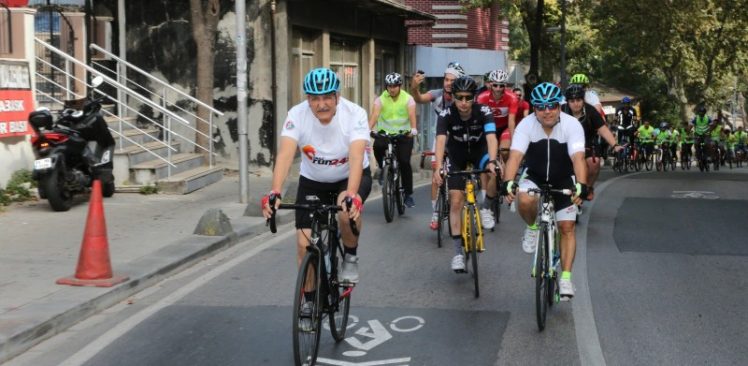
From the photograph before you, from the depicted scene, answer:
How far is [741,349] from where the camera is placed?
23.1 ft

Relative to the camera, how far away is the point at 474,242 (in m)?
8.84

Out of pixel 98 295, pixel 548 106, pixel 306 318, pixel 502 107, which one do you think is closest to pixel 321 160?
pixel 306 318

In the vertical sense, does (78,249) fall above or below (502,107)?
below

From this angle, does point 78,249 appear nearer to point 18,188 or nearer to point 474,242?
point 18,188

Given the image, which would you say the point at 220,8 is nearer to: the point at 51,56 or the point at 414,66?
the point at 51,56

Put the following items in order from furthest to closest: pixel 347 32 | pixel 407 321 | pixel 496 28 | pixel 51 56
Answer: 1. pixel 496 28
2. pixel 347 32
3. pixel 51 56
4. pixel 407 321

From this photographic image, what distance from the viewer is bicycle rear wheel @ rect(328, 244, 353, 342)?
6.83 m

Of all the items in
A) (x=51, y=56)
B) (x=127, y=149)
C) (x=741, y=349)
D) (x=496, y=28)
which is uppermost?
(x=496, y=28)

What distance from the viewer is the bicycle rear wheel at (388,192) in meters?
13.8

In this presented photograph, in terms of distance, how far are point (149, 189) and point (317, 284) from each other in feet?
32.8

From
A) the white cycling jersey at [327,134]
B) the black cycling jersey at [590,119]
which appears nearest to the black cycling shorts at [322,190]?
the white cycling jersey at [327,134]

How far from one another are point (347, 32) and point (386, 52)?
464 centimetres

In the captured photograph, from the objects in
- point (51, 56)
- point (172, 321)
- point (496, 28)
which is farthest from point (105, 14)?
point (496, 28)

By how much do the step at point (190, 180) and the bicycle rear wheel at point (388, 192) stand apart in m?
3.76
